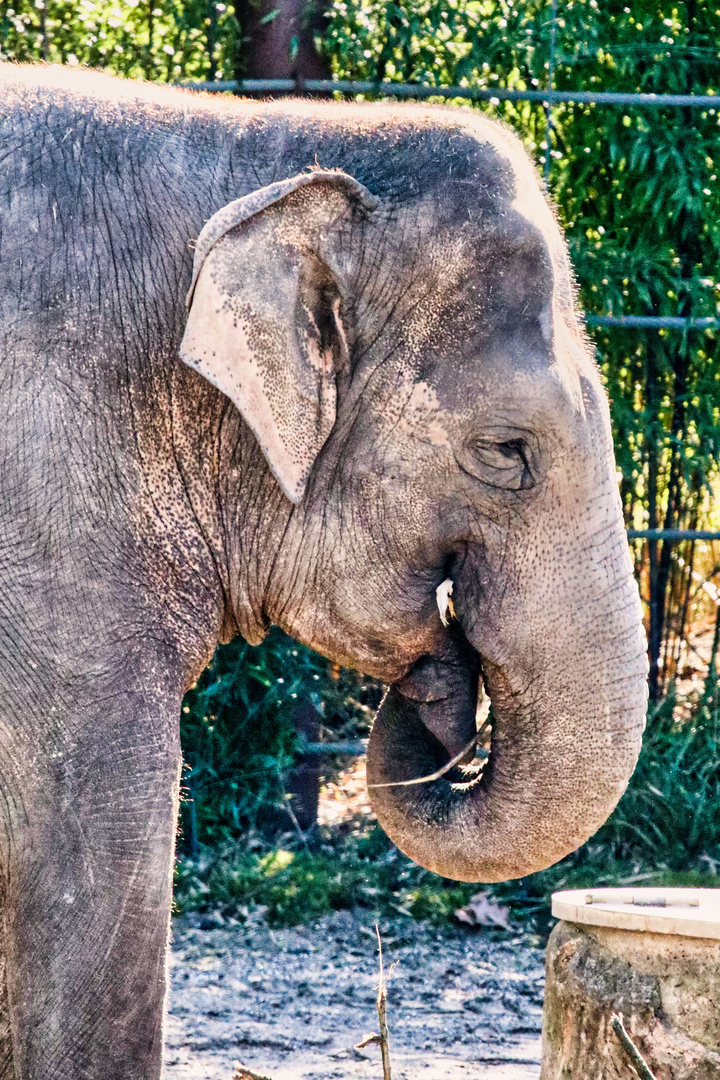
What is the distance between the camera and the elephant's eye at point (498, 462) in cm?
289

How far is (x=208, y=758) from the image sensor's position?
5.69 metres

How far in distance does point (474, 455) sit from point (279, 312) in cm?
40

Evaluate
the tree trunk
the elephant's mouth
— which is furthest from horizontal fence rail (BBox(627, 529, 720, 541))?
the elephant's mouth

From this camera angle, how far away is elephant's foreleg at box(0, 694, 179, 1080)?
8.71 feet

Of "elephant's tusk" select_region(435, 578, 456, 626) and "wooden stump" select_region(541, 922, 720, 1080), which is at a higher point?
"elephant's tusk" select_region(435, 578, 456, 626)

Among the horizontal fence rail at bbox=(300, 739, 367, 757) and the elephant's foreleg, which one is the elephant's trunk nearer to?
the elephant's foreleg

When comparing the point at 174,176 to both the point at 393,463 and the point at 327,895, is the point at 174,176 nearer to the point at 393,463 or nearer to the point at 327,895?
the point at 393,463

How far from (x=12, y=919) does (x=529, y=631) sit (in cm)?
93

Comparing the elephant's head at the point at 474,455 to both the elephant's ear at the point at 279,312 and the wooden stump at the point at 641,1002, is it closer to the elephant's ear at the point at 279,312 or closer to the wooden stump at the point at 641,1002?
the elephant's ear at the point at 279,312

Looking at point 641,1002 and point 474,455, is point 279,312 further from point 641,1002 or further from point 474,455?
point 641,1002

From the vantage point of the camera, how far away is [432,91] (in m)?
5.59

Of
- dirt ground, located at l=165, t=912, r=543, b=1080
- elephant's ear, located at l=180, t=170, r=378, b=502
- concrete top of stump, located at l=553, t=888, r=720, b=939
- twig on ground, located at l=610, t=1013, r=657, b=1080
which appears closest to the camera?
twig on ground, located at l=610, t=1013, r=657, b=1080

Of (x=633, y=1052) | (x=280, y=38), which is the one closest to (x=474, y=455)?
(x=633, y=1052)

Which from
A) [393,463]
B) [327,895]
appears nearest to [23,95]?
[393,463]
